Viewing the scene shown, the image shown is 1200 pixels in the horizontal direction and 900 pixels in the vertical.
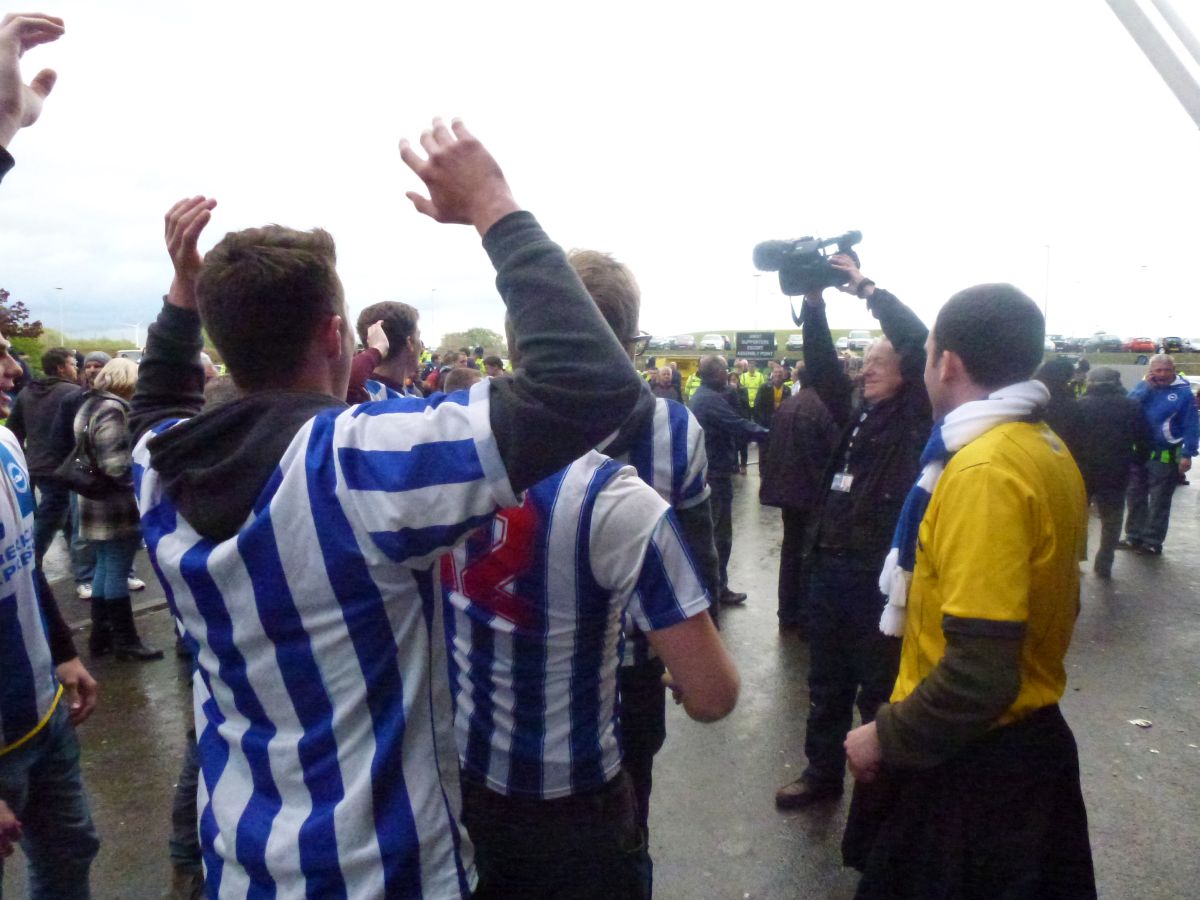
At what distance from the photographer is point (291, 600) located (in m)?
1.18

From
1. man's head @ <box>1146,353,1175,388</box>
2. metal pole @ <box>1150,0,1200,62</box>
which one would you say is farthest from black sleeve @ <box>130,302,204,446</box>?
man's head @ <box>1146,353,1175,388</box>

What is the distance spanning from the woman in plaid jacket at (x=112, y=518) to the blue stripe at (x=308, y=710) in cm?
445

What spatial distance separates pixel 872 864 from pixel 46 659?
2140 mm

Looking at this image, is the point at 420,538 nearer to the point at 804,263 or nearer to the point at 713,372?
the point at 804,263

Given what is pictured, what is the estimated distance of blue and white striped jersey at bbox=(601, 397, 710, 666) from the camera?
89.0 inches

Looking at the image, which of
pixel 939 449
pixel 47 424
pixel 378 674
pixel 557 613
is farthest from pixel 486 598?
pixel 47 424

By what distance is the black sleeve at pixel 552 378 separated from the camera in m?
1.05

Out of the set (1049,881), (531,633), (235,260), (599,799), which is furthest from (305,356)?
(1049,881)

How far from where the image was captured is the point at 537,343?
1068mm

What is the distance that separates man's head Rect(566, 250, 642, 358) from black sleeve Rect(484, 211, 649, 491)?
91cm

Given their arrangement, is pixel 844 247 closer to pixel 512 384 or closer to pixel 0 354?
pixel 512 384

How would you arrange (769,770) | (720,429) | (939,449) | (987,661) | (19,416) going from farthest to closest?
(720,429) < (19,416) < (769,770) < (939,449) < (987,661)

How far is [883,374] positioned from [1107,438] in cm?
539

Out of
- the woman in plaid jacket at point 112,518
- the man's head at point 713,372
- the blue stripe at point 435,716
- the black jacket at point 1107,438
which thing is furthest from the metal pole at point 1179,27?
the black jacket at point 1107,438
